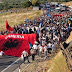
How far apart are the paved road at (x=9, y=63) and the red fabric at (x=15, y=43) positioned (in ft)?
2.14

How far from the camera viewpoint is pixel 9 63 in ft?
40.5

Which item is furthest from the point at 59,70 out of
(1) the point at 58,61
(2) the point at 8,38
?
(2) the point at 8,38

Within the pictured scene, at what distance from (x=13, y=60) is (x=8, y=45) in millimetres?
2081

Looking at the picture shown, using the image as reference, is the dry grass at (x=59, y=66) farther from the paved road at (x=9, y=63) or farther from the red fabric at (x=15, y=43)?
the red fabric at (x=15, y=43)

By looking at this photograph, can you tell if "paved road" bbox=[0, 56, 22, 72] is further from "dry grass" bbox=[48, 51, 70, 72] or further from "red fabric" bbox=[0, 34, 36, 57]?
"dry grass" bbox=[48, 51, 70, 72]

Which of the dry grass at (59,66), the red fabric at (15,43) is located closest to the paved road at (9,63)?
the red fabric at (15,43)

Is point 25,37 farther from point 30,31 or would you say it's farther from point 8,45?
point 30,31

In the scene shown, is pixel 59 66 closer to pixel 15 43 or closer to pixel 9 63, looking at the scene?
pixel 9 63

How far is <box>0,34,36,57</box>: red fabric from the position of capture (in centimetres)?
1397

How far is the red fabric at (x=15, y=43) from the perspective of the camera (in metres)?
14.0

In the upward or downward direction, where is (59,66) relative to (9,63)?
upward

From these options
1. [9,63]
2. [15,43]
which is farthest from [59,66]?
[15,43]

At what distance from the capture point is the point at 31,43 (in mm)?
14617

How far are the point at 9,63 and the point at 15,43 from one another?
2.61 metres
